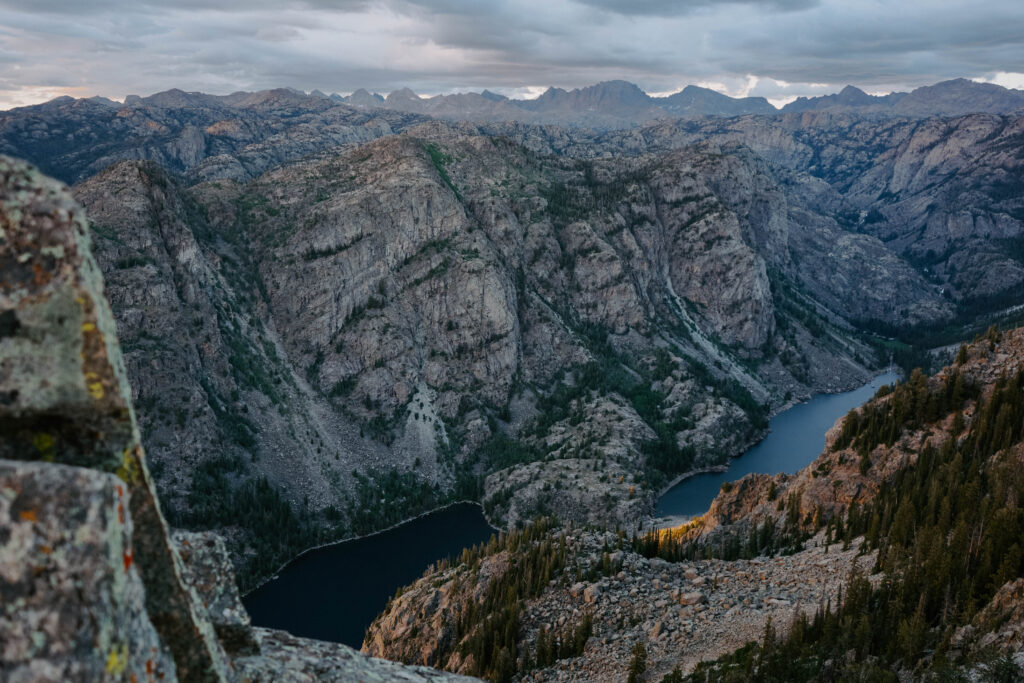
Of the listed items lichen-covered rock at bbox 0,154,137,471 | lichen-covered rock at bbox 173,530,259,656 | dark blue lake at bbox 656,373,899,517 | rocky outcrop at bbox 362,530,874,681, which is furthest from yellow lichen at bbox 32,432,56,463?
dark blue lake at bbox 656,373,899,517

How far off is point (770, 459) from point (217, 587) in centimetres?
17543

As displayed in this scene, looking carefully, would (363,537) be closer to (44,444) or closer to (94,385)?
(44,444)

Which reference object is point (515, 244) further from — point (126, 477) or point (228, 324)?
point (126, 477)

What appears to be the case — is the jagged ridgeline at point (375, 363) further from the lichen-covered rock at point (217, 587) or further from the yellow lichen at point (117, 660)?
the yellow lichen at point (117, 660)

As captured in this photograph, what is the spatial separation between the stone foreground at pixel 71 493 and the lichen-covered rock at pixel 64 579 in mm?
14

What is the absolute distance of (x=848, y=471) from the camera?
62.2 m

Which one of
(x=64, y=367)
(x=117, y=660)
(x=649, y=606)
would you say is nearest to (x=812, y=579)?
(x=649, y=606)

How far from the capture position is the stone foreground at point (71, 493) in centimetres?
696

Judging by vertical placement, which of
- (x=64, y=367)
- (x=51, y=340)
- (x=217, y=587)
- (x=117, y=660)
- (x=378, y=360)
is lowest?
(x=378, y=360)

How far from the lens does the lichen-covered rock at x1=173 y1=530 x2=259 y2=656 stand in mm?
12656

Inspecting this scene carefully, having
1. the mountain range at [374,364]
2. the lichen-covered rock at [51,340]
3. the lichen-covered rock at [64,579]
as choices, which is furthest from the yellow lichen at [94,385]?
the mountain range at [374,364]

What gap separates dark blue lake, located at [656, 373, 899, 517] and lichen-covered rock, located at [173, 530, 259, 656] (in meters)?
130

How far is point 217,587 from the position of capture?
42.4 ft

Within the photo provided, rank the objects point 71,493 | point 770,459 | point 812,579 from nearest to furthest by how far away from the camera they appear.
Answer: point 71,493 → point 812,579 → point 770,459
